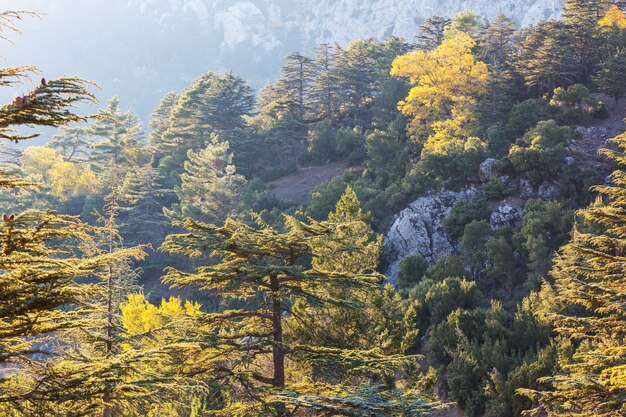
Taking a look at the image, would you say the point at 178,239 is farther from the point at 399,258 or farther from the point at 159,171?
the point at 159,171

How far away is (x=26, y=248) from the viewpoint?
16.4 ft

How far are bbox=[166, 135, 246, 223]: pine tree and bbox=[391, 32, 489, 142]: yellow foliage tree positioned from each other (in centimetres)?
1343

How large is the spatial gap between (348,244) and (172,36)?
16357cm

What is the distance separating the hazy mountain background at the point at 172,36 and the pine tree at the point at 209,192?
113 m

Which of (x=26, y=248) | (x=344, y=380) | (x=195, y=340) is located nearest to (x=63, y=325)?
(x=26, y=248)

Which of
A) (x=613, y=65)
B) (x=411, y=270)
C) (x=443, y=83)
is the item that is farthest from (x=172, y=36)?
(x=411, y=270)

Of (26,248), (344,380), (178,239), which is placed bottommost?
(344,380)

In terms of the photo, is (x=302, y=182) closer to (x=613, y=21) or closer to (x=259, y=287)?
(x=613, y=21)

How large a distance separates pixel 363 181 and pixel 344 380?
24431 mm

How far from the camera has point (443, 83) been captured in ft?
127

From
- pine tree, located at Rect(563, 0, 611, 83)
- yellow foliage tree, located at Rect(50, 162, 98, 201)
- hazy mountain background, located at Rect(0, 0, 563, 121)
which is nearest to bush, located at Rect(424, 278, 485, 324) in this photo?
pine tree, located at Rect(563, 0, 611, 83)

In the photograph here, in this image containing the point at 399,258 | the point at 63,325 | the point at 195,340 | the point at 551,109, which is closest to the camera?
the point at 63,325

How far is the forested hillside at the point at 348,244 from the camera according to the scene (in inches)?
229

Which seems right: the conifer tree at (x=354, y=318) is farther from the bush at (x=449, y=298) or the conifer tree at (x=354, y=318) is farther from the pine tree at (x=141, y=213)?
the pine tree at (x=141, y=213)
